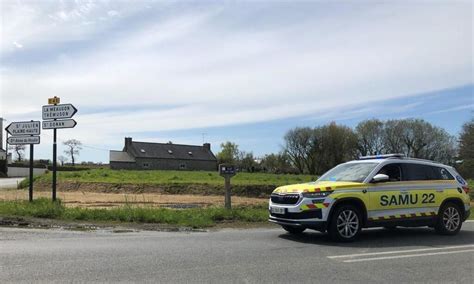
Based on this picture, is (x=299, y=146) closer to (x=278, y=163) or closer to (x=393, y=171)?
(x=278, y=163)

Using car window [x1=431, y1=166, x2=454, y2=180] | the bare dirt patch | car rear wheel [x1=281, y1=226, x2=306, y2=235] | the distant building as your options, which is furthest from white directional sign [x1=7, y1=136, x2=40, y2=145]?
the distant building

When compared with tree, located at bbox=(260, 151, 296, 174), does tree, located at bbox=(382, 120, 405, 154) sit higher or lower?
higher

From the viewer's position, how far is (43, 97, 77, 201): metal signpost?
1681 cm

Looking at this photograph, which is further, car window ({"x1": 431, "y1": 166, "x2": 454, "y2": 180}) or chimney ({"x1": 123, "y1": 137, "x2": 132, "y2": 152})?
chimney ({"x1": 123, "y1": 137, "x2": 132, "y2": 152})

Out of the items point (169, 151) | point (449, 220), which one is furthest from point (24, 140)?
point (169, 151)

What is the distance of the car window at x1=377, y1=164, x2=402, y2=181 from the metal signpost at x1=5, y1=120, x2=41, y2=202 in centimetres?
1190

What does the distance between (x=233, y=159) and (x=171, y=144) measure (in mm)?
16814

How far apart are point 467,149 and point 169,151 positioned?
61213 mm

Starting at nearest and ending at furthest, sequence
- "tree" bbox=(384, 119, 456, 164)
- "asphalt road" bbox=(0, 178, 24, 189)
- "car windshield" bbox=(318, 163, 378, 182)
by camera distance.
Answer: "car windshield" bbox=(318, 163, 378, 182), "asphalt road" bbox=(0, 178, 24, 189), "tree" bbox=(384, 119, 456, 164)

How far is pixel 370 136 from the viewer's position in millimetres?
92312

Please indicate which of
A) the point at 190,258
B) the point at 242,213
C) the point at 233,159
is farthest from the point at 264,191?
the point at 233,159

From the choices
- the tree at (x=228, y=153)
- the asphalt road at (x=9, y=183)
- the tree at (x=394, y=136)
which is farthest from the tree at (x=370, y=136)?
the asphalt road at (x=9, y=183)

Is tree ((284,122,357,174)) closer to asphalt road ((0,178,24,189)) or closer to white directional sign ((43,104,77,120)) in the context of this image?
asphalt road ((0,178,24,189))

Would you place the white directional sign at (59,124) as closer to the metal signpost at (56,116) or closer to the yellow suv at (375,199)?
the metal signpost at (56,116)
